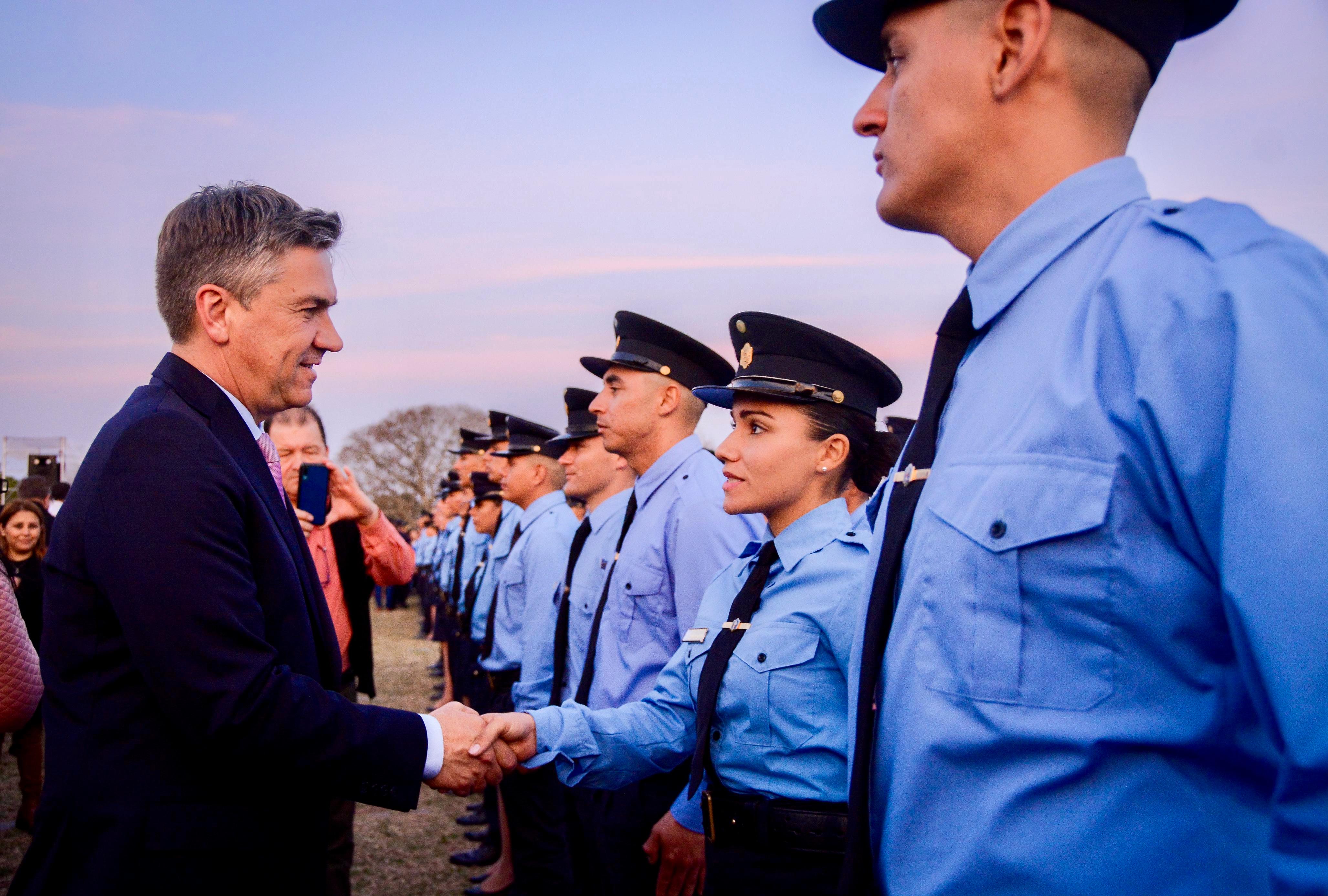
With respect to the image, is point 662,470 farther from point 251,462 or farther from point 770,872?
point 251,462

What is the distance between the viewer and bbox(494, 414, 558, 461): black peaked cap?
823 cm

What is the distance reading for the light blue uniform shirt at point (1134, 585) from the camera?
1037 mm

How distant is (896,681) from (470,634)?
849cm

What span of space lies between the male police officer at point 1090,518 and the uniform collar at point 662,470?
3.09 m

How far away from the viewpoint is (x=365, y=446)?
44.4 metres

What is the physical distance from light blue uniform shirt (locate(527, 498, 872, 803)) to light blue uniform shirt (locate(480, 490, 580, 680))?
284cm

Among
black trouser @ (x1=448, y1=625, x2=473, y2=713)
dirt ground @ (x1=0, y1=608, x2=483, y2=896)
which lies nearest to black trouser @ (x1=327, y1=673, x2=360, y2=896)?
dirt ground @ (x1=0, y1=608, x2=483, y2=896)

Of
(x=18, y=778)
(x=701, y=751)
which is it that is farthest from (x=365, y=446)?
(x=701, y=751)

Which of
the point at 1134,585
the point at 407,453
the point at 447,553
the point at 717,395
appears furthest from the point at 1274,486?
the point at 407,453

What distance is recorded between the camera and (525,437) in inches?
333

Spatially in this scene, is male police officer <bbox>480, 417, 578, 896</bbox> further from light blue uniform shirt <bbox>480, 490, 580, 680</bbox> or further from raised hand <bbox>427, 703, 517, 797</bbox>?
raised hand <bbox>427, 703, 517, 797</bbox>

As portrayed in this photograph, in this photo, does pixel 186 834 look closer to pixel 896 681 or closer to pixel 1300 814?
pixel 896 681

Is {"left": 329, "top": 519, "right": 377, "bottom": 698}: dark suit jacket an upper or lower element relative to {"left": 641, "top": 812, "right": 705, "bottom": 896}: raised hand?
Result: upper

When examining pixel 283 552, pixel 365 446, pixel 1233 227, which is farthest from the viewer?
pixel 365 446
